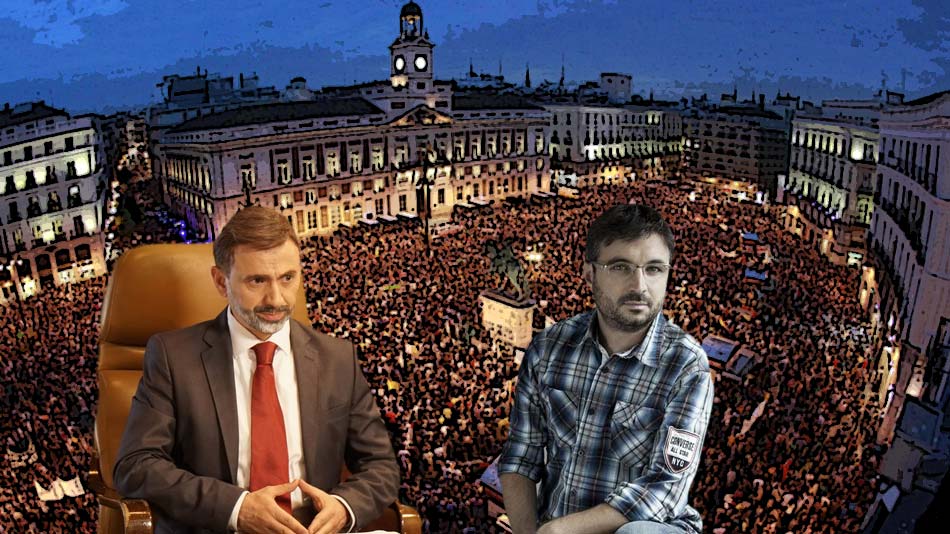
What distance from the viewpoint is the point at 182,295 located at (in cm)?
428

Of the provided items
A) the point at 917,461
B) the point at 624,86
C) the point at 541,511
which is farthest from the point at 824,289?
the point at 624,86

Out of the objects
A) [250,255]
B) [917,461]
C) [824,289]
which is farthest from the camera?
[824,289]

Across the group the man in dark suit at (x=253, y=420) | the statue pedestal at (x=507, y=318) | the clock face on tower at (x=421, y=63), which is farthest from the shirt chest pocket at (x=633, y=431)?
the clock face on tower at (x=421, y=63)

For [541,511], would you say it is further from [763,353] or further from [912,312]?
[912,312]

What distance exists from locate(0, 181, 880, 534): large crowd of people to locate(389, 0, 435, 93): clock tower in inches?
714

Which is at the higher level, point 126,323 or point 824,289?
point 126,323

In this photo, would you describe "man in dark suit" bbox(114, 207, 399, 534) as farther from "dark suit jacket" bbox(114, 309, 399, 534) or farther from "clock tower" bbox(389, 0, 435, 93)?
"clock tower" bbox(389, 0, 435, 93)

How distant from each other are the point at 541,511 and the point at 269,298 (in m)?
2.09

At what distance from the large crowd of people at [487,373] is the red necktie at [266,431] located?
19.2ft

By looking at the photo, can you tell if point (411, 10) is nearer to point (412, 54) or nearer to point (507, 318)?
point (412, 54)

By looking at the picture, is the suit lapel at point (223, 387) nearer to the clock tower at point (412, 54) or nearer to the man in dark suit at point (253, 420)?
the man in dark suit at point (253, 420)

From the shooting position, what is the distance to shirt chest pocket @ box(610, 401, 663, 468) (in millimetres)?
3738

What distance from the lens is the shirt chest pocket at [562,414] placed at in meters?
3.94

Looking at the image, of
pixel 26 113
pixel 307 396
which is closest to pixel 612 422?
pixel 307 396
